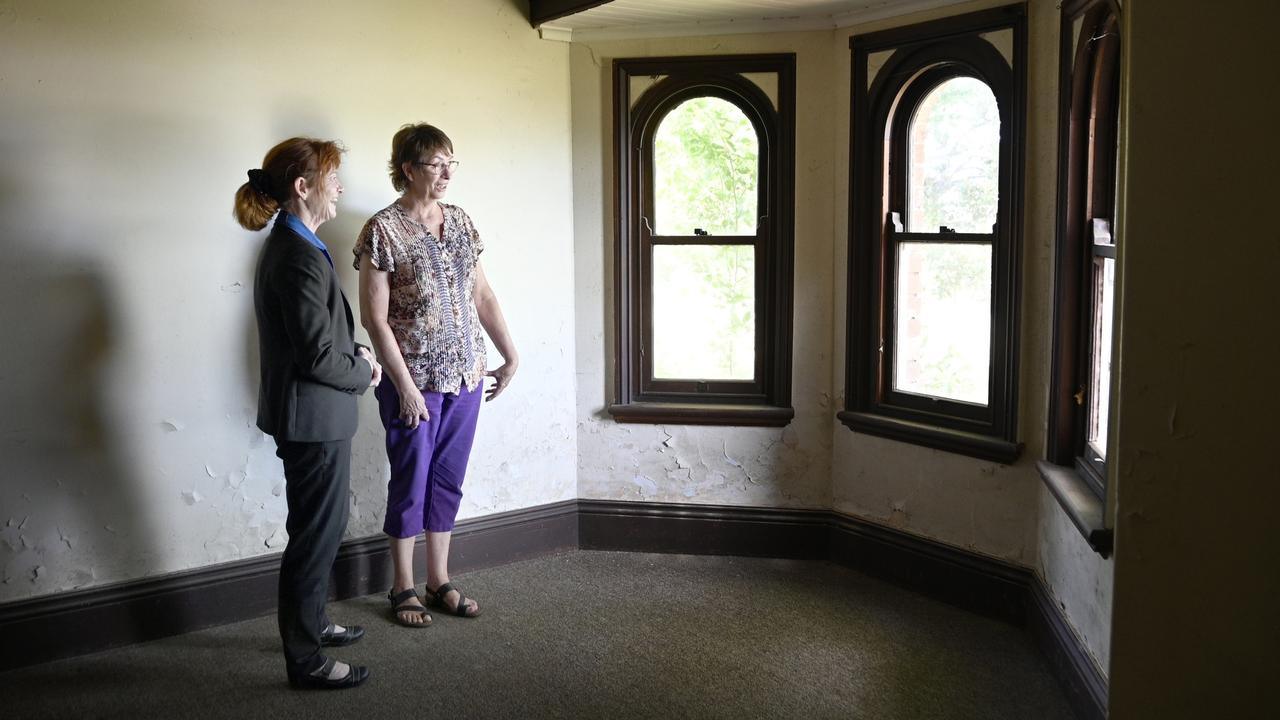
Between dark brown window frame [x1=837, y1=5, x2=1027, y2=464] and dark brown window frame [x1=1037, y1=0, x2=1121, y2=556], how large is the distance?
0.26 metres

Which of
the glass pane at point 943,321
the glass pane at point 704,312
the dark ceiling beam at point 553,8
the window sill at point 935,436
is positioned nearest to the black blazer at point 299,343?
the dark ceiling beam at point 553,8

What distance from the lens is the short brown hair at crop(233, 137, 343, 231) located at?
3145 millimetres

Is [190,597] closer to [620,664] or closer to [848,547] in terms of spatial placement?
[620,664]

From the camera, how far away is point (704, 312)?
4.59 metres

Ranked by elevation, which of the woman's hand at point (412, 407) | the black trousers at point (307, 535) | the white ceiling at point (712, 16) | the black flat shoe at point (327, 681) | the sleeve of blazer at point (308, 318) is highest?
the white ceiling at point (712, 16)

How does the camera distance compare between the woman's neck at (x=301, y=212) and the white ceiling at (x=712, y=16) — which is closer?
the woman's neck at (x=301, y=212)

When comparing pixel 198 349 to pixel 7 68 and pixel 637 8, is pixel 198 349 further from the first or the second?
pixel 637 8

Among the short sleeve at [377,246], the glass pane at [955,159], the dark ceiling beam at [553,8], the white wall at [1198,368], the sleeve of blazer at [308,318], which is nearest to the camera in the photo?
the white wall at [1198,368]

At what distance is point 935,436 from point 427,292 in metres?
1.98

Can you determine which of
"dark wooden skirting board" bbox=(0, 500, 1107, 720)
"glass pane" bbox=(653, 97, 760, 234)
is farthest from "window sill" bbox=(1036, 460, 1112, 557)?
"glass pane" bbox=(653, 97, 760, 234)

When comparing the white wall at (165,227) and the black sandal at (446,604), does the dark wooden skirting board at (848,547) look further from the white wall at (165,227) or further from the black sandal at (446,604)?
the white wall at (165,227)

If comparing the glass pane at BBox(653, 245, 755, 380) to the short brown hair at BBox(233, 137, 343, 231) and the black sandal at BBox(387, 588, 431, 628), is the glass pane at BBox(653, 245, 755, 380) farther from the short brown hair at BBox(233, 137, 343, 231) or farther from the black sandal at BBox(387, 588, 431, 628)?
the short brown hair at BBox(233, 137, 343, 231)

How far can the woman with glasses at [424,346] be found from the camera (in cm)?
359

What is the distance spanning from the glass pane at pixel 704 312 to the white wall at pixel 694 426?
0.72 ft
